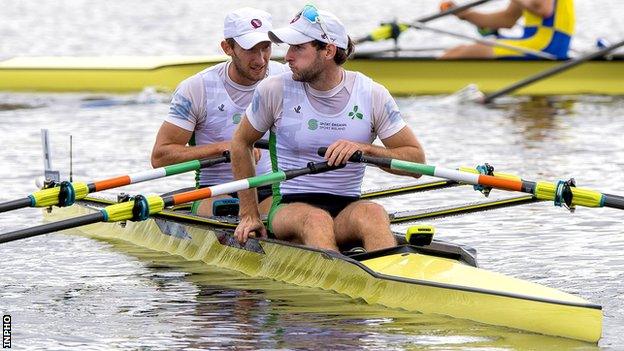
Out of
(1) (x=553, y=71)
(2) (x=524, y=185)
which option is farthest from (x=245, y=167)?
(1) (x=553, y=71)

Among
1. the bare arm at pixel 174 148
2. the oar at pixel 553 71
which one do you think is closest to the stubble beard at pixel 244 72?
the bare arm at pixel 174 148

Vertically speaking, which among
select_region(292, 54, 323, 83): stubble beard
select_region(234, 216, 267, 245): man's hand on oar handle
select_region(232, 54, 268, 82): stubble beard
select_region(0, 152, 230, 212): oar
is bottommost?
select_region(234, 216, 267, 245): man's hand on oar handle

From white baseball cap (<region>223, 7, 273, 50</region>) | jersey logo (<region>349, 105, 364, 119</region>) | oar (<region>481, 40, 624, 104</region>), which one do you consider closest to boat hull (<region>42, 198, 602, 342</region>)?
jersey logo (<region>349, 105, 364, 119</region>)

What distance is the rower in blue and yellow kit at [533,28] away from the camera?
20672 millimetres

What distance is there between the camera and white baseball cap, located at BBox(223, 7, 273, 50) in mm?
11133

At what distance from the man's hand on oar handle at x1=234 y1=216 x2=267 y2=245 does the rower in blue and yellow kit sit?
1059 cm

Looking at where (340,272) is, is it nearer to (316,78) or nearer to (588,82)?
(316,78)

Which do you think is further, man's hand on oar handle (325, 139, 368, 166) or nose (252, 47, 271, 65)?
nose (252, 47, 271, 65)

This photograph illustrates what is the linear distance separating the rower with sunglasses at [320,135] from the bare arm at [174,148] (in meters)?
0.83

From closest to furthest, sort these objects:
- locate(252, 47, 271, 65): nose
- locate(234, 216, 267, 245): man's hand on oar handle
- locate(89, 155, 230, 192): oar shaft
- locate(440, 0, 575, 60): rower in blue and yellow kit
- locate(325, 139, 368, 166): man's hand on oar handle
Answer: locate(325, 139, 368, 166): man's hand on oar handle, locate(234, 216, 267, 245): man's hand on oar handle, locate(89, 155, 230, 192): oar shaft, locate(252, 47, 271, 65): nose, locate(440, 0, 575, 60): rower in blue and yellow kit

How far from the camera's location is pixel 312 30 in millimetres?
10000

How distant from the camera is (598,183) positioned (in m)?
15.3

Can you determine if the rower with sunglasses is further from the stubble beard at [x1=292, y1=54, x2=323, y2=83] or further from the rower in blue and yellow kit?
the rower in blue and yellow kit

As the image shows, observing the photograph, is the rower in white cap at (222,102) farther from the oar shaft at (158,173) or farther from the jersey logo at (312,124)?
the jersey logo at (312,124)
